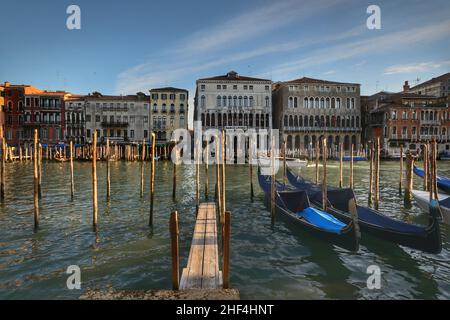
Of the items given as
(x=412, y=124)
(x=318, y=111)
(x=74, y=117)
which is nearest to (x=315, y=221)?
(x=318, y=111)

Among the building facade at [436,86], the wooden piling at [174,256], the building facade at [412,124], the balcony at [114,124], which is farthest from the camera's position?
the building facade at [436,86]

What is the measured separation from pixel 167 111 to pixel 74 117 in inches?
479

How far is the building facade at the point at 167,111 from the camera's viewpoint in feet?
137

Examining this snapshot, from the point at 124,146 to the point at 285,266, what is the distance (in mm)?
37599

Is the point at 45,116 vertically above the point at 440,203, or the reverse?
the point at 45,116

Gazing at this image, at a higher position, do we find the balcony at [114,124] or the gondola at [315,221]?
the balcony at [114,124]

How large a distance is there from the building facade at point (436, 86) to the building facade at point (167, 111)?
3705 centimetres

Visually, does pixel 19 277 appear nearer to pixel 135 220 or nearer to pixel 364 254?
pixel 135 220

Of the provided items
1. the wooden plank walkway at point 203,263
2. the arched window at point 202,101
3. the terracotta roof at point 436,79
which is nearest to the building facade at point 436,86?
the terracotta roof at point 436,79

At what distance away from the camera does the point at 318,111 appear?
4216 cm

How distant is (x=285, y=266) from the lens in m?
6.48

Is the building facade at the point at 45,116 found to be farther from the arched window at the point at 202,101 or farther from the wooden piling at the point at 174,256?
the wooden piling at the point at 174,256

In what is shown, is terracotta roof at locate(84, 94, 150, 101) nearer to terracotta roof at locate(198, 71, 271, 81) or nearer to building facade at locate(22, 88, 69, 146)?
building facade at locate(22, 88, 69, 146)

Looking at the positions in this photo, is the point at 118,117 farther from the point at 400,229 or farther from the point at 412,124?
the point at 400,229
